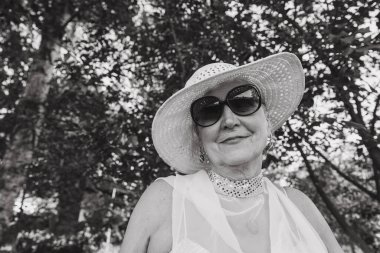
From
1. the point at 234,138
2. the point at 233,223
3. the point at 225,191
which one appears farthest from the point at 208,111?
the point at 233,223

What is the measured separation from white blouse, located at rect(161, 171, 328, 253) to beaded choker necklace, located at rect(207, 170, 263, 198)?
0.10 feet

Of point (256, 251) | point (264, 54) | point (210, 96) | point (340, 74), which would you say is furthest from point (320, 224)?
point (264, 54)

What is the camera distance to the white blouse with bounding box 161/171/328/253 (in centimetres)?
171

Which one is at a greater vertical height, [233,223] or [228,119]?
[228,119]

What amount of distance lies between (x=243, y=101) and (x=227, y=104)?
10 centimetres

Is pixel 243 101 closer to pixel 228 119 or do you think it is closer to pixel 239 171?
pixel 228 119

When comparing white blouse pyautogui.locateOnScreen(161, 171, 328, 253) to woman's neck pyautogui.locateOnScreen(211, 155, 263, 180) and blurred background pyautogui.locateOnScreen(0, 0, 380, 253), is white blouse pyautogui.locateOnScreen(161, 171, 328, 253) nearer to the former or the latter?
woman's neck pyautogui.locateOnScreen(211, 155, 263, 180)

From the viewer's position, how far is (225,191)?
2.00 meters

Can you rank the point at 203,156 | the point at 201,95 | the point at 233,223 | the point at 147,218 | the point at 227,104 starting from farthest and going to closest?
1. the point at 203,156
2. the point at 201,95
3. the point at 227,104
4. the point at 233,223
5. the point at 147,218

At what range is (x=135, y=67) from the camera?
4.46m

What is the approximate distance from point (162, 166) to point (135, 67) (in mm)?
1388

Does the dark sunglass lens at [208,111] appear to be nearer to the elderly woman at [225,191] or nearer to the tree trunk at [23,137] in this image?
the elderly woman at [225,191]

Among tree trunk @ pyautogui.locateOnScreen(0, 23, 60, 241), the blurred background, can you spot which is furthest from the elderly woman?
tree trunk @ pyautogui.locateOnScreen(0, 23, 60, 241)

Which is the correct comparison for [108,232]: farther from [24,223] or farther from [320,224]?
[320,224]
